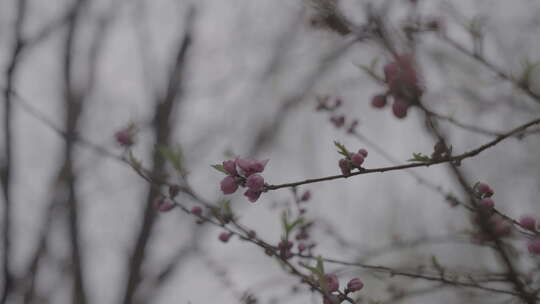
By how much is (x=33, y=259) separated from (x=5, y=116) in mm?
837

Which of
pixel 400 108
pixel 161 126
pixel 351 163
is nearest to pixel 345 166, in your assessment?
pixel 351 163

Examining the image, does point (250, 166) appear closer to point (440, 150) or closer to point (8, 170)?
point (440, 150)

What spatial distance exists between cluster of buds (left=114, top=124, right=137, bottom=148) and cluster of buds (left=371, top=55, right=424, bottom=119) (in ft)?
2.24

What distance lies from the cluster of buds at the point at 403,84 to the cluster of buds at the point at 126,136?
2.24ft

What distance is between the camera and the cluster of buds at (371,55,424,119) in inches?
28.3

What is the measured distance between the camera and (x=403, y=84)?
0.73 meters

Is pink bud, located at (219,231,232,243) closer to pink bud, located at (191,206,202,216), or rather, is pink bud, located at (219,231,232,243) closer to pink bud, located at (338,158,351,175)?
pink bud, located at (191,206,202,216)

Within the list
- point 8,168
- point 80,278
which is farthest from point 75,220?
point 8,168

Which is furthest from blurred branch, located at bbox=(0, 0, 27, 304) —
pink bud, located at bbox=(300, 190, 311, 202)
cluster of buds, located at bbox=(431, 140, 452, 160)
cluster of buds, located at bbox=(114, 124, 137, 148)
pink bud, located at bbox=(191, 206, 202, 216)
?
cluster of buds, located at bbox=(431, 140, 452, 160)

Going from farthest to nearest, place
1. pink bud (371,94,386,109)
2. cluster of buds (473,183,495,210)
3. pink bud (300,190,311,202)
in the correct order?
pink bud (300,190,311,202)
pink bud (371,94,386,109)
cluster of buds (473,183,495,210)

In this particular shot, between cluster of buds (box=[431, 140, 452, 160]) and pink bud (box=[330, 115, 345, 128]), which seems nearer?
cluster of buds (box=[431, 140, 452, 160])

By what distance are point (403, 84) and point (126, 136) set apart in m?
0.72

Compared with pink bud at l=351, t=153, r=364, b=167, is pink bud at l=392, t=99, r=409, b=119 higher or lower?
higher

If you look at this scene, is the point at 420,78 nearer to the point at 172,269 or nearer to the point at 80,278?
the point at 80,278
